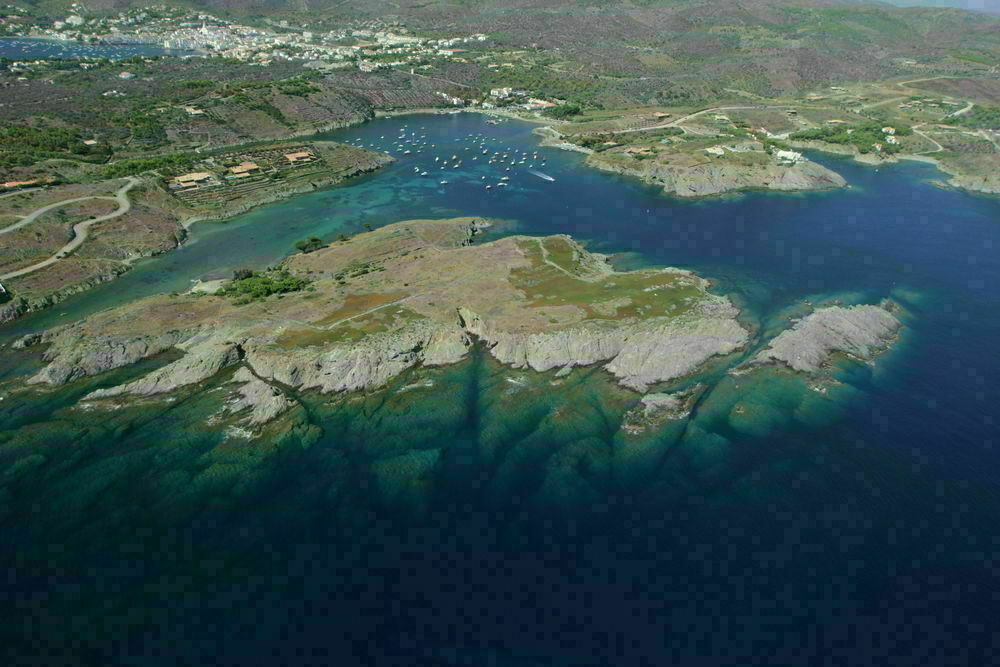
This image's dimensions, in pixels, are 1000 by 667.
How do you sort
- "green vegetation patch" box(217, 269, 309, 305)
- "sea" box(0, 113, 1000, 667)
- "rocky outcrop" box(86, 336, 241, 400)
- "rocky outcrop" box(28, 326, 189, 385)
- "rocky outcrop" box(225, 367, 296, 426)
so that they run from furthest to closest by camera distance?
"green vegetation patch" box(217, 269, 309, 305) → "rocky outcrop" box(28, 326, 189, 385) → "rocky outcrop" box(86, 336, 241, 400) → "rocky outcrop" box(225, 367, 296, 426) → "sea" box(0, 113, 1000, 667)

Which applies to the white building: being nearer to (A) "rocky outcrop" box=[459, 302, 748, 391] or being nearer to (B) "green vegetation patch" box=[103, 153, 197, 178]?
(A) "rocky outcrop" box=[459, 302, 748, 391]

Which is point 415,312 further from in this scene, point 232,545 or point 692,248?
point 692,248

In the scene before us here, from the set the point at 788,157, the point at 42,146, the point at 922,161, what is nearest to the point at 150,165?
the point at 42,146

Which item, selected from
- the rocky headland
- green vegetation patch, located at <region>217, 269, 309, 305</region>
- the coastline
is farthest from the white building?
green vegetation patch, located at <region>217, 269, 309, 305</region>

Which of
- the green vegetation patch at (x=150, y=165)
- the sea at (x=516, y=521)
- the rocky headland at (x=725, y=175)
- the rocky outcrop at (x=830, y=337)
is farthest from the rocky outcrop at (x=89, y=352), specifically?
the rocky headland at (x=725, y=175)

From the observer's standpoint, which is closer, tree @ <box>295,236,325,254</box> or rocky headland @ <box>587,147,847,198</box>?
tree @ <box>295,236,325,254</box>

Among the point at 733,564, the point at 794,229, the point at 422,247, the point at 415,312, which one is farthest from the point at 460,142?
the point at 733,564

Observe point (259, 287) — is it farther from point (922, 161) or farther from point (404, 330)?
point (922, 161)
